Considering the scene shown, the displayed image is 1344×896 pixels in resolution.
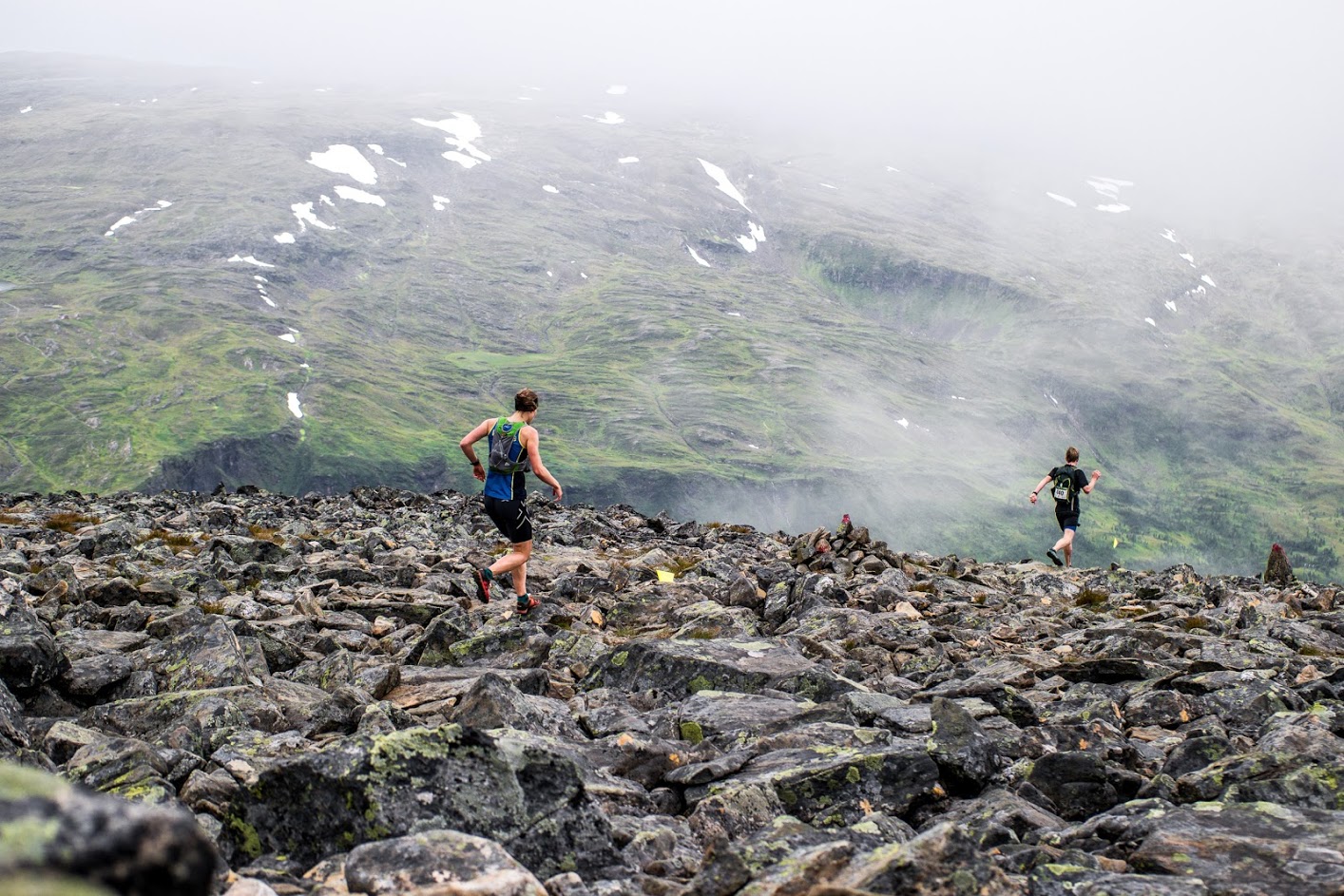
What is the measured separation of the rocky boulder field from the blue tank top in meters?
2.33

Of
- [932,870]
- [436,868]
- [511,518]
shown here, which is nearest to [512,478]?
[511,518]

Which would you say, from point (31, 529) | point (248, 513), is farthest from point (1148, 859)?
point (248, 513)

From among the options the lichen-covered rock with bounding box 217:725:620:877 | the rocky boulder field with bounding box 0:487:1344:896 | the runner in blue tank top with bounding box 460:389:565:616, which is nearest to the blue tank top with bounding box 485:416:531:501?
the runner in blue tank top with bounding box 460:389:565:616

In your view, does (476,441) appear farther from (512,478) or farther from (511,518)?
(511,518)

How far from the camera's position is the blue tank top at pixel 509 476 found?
1856 cm

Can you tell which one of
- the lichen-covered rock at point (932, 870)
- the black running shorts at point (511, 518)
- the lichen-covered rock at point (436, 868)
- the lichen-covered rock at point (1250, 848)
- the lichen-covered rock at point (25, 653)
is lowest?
the black running shorts at point (511, 518)

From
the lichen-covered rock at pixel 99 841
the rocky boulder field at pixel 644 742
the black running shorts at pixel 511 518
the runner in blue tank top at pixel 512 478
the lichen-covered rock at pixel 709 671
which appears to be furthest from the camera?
the black running shorts at pixel 511 518

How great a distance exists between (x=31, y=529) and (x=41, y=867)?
30.8 metres

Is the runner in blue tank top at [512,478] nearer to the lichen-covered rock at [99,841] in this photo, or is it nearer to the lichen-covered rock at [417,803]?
the lichen-covered rock at [417,803]

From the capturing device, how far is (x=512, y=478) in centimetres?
1898

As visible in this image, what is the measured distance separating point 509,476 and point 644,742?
1040 centimetres

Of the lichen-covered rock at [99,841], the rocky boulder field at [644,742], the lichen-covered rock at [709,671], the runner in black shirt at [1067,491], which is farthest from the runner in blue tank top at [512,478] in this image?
the runner in black shirt at [1067,491]

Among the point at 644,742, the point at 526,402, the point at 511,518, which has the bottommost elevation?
the point at 511,518

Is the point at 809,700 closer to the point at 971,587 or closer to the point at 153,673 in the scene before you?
the point at 153,673
